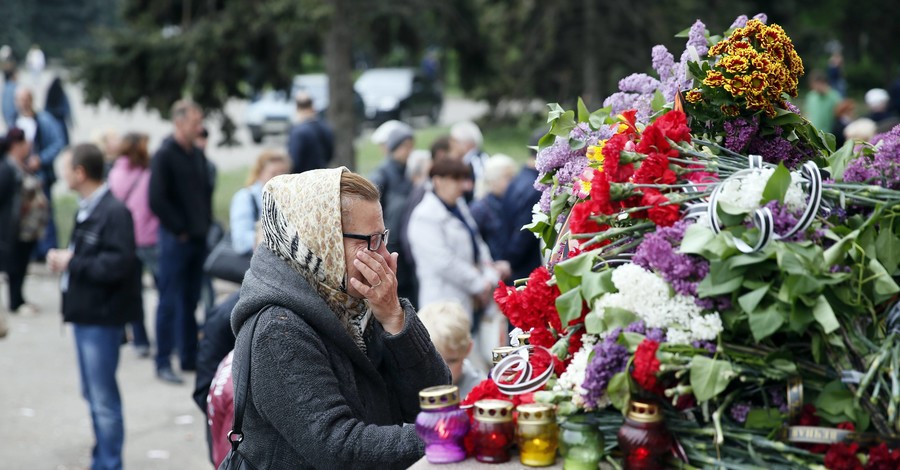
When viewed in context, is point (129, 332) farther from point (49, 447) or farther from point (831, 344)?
point (831, 344)

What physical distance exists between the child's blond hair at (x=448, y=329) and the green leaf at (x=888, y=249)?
7.21 feet

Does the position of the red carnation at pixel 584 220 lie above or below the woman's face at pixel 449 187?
above

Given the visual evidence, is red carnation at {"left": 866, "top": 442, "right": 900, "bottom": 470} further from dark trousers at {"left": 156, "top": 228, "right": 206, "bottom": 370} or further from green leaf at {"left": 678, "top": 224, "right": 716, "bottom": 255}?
dark trousers at {"left": 156, "top": 228, "right": 206, "bottom": 370}

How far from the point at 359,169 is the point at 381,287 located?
17.2 m

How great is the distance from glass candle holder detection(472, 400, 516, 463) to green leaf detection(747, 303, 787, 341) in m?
0.57

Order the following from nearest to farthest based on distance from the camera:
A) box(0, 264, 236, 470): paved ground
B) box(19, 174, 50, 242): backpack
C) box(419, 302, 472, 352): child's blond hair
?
box(419, 302, 472, 352): child's blond hair → box(0, 264, 236, 470): paved ground → box(19, 174, 50, 242): backpack

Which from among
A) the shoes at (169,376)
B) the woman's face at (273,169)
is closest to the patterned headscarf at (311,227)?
the woman's face at (273,169)

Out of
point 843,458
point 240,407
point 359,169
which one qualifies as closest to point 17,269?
point 240,407

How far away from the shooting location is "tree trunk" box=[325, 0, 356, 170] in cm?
1302

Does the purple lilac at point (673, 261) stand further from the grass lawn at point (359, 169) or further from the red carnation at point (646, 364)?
the grass lawn at point (359, 169)

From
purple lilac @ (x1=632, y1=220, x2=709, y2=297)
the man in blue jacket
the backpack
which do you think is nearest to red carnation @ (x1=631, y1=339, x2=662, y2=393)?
purple lilac @ (x1=632, y1=220, x2=709, y2=297)

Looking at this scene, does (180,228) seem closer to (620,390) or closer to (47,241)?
(47,241)

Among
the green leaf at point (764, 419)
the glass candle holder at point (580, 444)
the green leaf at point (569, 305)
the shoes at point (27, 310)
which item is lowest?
the shoes at point (27, 310)

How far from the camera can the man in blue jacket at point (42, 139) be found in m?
12.6
